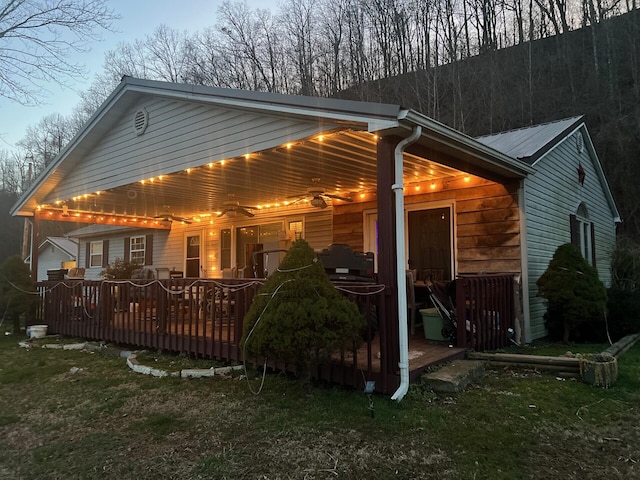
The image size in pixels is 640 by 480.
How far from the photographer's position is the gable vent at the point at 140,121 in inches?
269

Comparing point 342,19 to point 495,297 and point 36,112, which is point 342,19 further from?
point 495,297

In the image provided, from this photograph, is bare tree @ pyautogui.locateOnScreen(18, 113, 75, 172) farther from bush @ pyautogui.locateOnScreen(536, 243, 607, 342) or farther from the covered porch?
bush @ pyautogui.locateOnScreen(536, 243, 607, 342)

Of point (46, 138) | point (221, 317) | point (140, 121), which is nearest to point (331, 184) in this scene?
point (140, 121)

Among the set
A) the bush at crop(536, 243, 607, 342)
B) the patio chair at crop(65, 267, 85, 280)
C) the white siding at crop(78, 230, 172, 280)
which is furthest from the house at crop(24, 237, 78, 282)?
the bush at crop(536, 243, 607, 342)

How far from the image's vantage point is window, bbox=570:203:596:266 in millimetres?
8789

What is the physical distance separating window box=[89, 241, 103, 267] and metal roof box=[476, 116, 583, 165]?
45.1 feet

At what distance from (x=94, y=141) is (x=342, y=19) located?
15211mm

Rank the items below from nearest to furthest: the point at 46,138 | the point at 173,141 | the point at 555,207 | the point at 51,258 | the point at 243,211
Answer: the point at 173,141
the point at 555,207
the point at 243,211
the point at 51,258
the point at 46,138

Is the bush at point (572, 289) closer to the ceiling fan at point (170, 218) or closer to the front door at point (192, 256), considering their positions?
the front door at point (192, 256)

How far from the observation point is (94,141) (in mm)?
7758

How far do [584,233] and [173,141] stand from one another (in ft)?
28.3

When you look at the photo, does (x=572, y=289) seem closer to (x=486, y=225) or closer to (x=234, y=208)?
(x=486, y=225)

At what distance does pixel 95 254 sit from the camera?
16.3m

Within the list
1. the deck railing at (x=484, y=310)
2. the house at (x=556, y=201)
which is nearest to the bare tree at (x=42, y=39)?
the house at (x=556, y=201)
